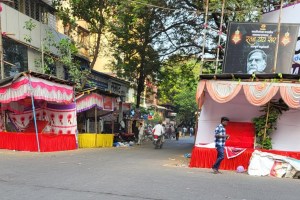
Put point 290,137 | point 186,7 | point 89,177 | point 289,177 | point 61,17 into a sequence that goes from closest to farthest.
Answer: point 89,177
point 289,177
point 290,137
point 186,7
point 61,17

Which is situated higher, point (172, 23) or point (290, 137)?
point (172, 23)

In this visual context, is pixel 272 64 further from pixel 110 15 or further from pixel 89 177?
pixel 110 15

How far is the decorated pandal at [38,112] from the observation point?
1545 cm

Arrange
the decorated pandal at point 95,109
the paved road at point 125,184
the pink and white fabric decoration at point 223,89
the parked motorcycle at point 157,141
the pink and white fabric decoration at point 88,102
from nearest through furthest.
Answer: the paved road at point 125,184 → the pink and white fabric decoration at point 223,89 → the pink and white fabric decoration at point 88,102 → the decorated pandal at point 95,109 → the parked motorcycle at point 157,141

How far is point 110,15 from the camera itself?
23547 millimetres

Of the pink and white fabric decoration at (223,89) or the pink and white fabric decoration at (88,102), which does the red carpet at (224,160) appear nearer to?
the pink and white fabric decoration at (223,89)

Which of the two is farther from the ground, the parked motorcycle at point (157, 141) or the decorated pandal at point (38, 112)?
the decorated pandal at point (38, 112)

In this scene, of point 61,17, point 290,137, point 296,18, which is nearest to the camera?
point 290,137

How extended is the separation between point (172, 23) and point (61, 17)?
6582mm

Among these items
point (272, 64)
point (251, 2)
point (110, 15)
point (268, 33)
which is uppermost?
point (110, 15)

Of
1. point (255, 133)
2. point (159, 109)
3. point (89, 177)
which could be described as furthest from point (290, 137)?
point (159, 109)

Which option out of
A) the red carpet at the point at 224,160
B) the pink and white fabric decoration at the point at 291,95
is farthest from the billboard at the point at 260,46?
the red carpet at the point at 224,160

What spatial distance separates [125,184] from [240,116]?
7489 mm

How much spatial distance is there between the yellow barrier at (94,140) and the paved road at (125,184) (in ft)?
25.3
